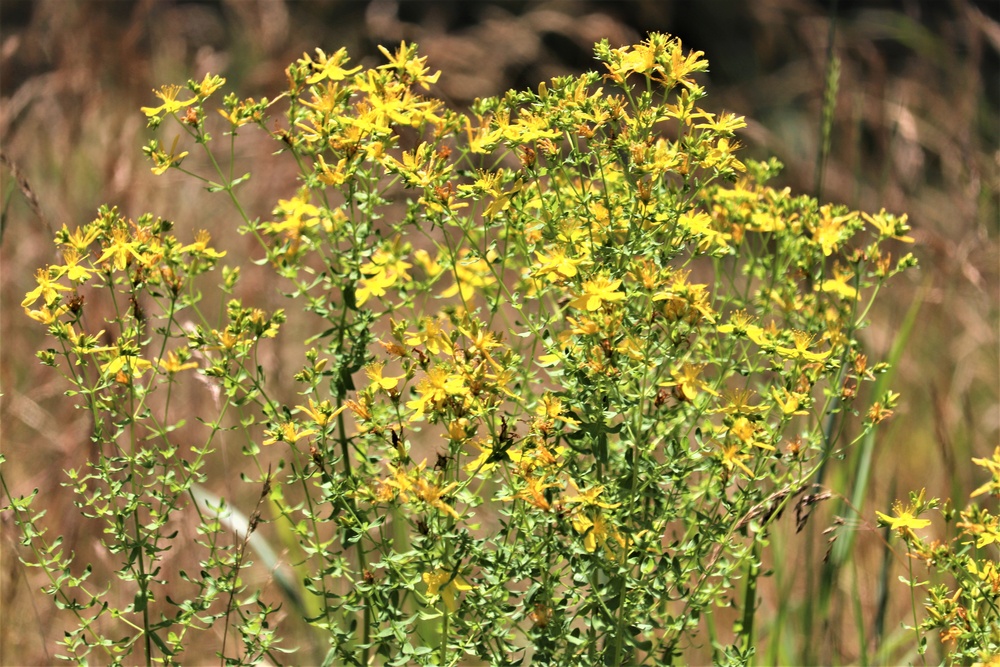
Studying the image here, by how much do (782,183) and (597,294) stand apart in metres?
3.61

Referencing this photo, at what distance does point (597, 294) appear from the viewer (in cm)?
141

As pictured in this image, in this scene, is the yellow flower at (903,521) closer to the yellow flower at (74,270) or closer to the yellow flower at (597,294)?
the yellow flower at (597,294)

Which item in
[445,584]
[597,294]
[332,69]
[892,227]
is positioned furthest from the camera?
[892,227]

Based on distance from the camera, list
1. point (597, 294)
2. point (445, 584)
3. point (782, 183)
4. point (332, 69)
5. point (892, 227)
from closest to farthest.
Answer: point (597, 294)
point (445, 584)
point (332, 69)
point (892, 227)
point (782, 183)

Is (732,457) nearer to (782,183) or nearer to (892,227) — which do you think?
(892,227)

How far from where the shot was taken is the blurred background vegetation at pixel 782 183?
8.20 feet

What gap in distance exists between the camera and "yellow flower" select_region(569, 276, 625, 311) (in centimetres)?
139

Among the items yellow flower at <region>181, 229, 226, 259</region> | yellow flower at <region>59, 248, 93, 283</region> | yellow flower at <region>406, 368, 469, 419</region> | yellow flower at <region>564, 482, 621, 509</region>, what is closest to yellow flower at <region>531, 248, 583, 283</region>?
yellow flower at <region>406, 368, 469, 419</region>

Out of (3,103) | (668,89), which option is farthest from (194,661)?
(668,89)

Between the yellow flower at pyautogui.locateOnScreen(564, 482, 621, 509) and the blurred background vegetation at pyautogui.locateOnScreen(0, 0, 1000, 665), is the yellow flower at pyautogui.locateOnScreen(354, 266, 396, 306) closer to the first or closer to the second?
the yellow flower at pyautogui.locateOnScreen(564, 482, 621, 509)

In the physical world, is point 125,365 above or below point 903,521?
above

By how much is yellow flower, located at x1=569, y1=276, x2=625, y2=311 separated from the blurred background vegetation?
2.02ft

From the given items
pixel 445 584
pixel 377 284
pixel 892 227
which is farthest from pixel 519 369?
pixel 892 227

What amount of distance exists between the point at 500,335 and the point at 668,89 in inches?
16.3
